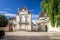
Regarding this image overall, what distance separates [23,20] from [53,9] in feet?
152

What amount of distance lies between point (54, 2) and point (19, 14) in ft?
→ 156

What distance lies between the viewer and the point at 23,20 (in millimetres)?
61938

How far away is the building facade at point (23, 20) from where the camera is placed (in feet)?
200

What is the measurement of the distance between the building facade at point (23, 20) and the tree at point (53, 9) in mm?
43479

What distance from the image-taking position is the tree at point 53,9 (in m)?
15.5

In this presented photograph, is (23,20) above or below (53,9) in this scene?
above

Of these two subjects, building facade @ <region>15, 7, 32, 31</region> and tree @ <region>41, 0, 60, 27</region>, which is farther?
building facade @ <region>15, 7, 32, 31</region>

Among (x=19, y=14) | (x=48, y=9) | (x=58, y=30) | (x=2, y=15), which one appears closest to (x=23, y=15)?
(x=19, y=14)

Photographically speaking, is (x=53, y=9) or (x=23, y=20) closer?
(x=53, y=9)

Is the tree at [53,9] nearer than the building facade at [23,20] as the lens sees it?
Yes

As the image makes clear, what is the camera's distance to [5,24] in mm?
57188

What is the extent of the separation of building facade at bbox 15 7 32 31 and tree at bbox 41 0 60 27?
143 feet

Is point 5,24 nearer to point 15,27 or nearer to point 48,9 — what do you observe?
point 15,27

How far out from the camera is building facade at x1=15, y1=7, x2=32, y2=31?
60812 mm
